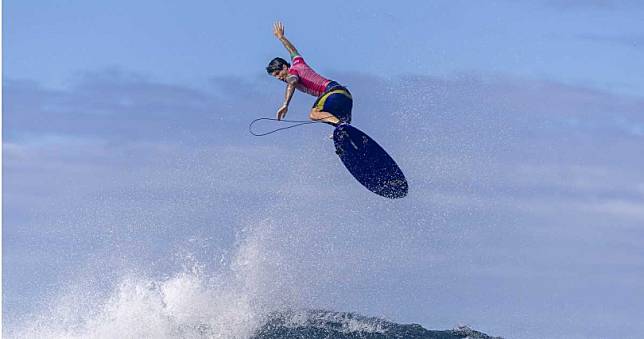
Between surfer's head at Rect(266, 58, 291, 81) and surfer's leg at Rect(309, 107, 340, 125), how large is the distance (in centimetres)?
85

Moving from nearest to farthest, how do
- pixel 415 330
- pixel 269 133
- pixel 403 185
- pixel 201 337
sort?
pixel 269 133
pixel 403 185
pixel 201 337
pixel 415 330

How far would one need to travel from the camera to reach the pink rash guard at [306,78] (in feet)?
65.2

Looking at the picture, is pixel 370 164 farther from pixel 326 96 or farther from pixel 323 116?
pixel 326 96

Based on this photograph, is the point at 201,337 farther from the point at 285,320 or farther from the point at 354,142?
the point at 354,142

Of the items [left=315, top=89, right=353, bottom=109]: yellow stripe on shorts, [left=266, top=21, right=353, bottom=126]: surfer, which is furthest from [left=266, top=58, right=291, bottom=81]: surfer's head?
[left=315, top=89, right=353, bottom=109]: yellow stripe on shorts

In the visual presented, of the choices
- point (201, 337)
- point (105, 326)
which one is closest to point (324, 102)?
point (201, 337)

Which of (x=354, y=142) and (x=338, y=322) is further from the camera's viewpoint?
(x=338, y=322)

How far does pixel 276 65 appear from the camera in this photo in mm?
19812

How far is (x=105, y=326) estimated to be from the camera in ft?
90.3

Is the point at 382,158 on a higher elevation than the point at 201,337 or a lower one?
higher

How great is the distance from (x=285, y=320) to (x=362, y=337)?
1982mm

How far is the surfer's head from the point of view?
19.8 m

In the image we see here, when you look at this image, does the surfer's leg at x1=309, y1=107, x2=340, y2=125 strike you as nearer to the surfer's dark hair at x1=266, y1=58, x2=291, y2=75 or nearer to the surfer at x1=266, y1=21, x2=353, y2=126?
the surfer at x1=266, y1=21, x2=353, y2=126

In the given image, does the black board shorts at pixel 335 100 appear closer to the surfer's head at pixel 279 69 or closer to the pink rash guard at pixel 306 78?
the pink rash guard at pixel 306 78
